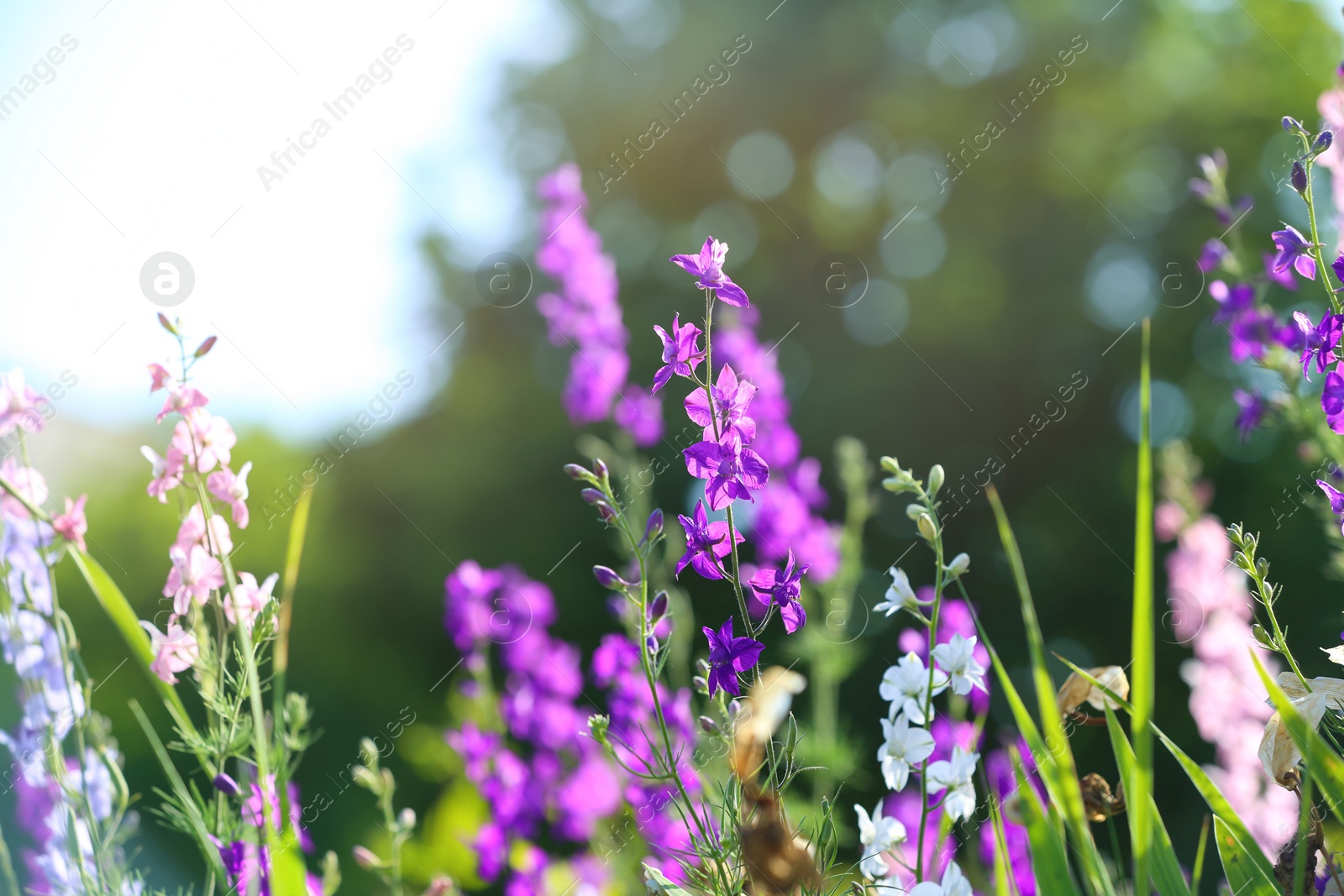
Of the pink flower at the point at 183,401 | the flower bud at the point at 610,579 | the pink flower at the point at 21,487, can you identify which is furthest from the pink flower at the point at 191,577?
the flower bud at the point at 610,579

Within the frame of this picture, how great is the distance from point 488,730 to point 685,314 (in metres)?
9.19

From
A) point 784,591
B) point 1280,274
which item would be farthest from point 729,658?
point 1280,274

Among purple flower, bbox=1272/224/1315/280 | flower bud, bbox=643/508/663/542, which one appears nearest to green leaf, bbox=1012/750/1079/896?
flower bud, bbox=643/508/663/542

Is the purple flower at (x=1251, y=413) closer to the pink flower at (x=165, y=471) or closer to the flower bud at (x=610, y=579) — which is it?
the flower bud at (x=610, y=579)

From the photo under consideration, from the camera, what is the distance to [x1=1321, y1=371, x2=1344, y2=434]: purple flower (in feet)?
4.85

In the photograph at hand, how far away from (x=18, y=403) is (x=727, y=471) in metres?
1.44

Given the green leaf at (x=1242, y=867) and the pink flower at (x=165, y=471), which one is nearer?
the green leaf at (x=1242, y=867)

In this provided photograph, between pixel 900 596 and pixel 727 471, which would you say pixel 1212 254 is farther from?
pixel 727 471

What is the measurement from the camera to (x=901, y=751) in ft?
4.61

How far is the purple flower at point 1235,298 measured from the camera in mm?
2438

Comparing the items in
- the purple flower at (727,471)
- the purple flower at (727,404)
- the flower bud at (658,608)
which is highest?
the purple flower at (727,404)

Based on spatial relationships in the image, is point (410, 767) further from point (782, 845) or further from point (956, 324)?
point (782, 845)

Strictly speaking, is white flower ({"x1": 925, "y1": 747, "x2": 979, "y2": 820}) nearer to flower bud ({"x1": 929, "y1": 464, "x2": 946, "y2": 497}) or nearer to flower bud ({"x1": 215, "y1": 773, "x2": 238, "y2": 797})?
flower bud ({"x1": 929, "y1": 464, "x2": 946, "y2": 497})

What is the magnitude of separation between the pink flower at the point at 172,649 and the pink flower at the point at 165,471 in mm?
239
